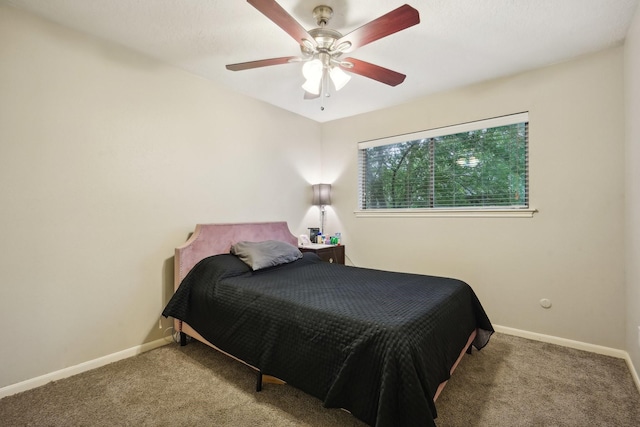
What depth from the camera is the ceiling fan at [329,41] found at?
5.02 ft

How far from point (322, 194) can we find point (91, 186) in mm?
2462

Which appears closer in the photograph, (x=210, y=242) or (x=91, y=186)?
(x=91, y=186)

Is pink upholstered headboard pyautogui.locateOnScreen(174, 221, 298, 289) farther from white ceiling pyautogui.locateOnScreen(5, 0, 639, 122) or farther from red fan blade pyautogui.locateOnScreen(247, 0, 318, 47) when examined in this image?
red fan blade pyautogui.locateOnScreen(247, 0, 318, 47)

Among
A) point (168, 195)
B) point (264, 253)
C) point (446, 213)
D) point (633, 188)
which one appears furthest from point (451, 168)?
point (168, 195)

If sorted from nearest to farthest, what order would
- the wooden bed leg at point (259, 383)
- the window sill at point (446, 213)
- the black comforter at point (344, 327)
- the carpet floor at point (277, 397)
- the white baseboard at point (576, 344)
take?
the black comforter at point (344, 327) < the carpet floor at point (277, 397) < the wooden bed leg at point (259, 383) < the white baseboard at point (576, 344) < the window sill at point (446, 213)

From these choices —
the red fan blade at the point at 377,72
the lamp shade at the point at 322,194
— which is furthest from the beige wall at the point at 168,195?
the red fan blade at the point at 377,72

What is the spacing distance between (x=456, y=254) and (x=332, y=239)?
150 centimetres

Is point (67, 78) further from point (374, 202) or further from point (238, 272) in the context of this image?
point (374, 202)

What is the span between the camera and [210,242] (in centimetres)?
278

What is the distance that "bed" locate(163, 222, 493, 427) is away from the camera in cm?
134

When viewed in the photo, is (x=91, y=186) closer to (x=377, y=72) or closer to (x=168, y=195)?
(x=168, y=195)

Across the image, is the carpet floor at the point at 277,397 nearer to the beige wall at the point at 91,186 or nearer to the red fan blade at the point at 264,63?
the beige wall at the point at 91,186

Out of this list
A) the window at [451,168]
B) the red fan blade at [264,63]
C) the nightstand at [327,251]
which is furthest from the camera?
the nightstand at [327,251]

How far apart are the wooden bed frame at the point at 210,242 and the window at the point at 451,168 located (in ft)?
4.43
